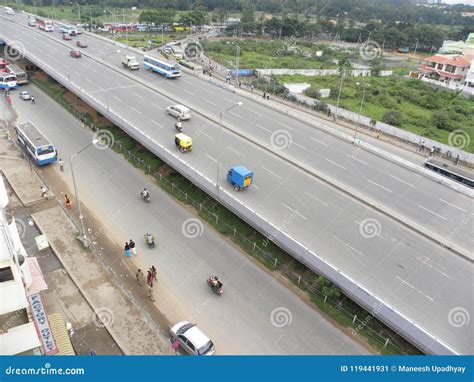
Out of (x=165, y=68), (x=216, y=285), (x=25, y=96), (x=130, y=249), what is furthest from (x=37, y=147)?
(x=216, y=285)

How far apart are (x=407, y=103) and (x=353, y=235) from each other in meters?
47.7

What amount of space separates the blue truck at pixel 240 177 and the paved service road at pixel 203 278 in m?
3.80

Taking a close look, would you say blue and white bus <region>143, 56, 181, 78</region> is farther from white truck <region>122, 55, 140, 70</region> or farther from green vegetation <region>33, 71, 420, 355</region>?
green vegetation <region>33, 71, 420, 355</region>

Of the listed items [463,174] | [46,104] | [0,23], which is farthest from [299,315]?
[0,23]

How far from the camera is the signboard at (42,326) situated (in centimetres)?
1606

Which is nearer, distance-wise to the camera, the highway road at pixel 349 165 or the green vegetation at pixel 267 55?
the highway road at pixel 349 165

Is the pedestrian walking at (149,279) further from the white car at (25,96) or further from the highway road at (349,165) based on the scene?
the white car at (25,96)

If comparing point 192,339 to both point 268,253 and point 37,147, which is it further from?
point 37,147

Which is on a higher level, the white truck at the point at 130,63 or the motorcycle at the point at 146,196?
the white truck at the point at 130,63

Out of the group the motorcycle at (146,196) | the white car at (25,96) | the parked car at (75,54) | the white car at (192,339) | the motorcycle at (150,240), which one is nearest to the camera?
the white car at (192,339)

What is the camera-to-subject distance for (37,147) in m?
32.4

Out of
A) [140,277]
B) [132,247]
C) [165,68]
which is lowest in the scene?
[140,277]

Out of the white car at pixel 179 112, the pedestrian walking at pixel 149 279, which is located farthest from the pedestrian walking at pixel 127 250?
the white car at pixel 179 112

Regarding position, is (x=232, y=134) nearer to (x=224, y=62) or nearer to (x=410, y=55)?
(x=224, y=62)
